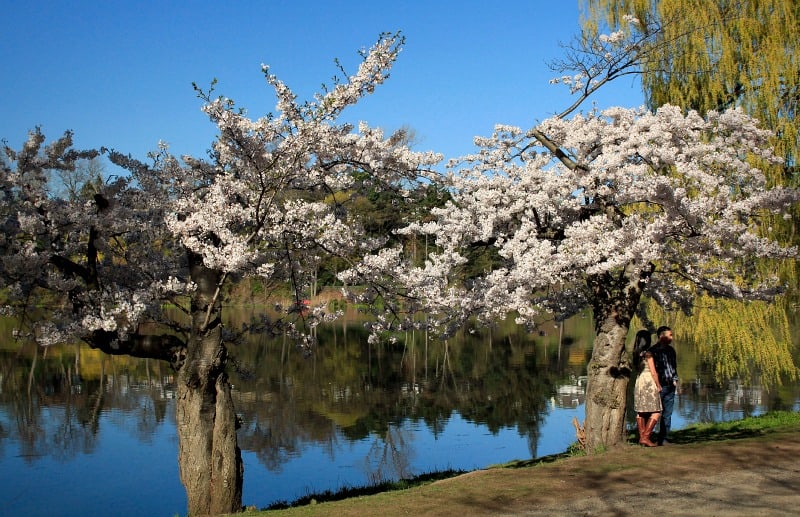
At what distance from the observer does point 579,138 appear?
10.3m

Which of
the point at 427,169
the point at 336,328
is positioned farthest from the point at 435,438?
the point at 336,328

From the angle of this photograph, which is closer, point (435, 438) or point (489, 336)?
point (435, 438)

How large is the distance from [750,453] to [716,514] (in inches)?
117

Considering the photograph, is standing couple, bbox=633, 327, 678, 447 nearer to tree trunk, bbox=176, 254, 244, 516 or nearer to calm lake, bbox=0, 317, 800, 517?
calm lake, bbox=0, 317, 800, 517

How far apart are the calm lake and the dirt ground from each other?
3.68m

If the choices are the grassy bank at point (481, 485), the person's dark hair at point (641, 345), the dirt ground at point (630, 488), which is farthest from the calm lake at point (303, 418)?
the dirt ground at point (630, 488)

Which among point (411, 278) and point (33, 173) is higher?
point (33, 173)

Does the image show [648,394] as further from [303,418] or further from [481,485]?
[303,418]

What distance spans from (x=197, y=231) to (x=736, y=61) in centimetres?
1201

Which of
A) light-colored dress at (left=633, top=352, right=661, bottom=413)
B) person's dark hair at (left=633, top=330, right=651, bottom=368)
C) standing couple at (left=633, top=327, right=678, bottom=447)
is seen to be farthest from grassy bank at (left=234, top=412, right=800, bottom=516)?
person's dark hair at (left=633, top=330, right=651, bottom=368)

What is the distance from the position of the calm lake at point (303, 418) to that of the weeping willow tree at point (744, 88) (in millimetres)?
3697

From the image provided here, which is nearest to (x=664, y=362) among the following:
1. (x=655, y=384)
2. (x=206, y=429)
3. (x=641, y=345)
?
(x=655, y=384)

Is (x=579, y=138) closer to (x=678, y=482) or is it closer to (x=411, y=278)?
(x=411, y=278)

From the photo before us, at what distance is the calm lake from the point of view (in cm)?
1396
